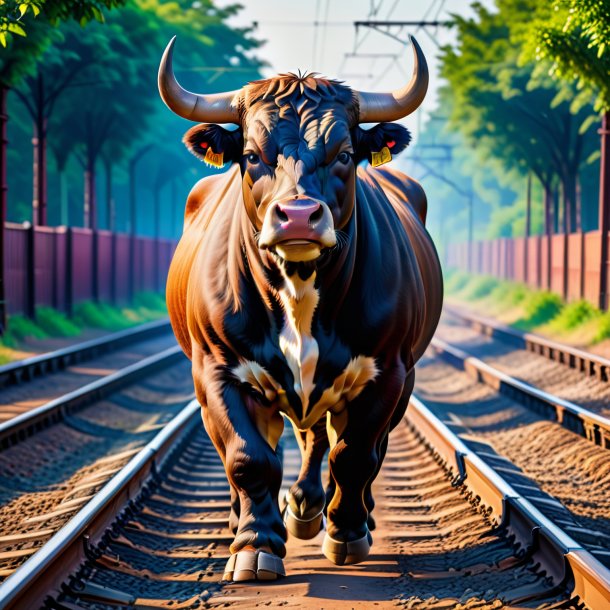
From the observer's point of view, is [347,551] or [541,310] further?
[541,310]

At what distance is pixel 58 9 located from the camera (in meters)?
10.9

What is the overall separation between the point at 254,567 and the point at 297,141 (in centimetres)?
210

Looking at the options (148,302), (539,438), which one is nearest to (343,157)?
(539,438)

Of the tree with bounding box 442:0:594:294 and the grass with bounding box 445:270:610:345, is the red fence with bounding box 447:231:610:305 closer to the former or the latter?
the grass with bounding box 445:270:610:345

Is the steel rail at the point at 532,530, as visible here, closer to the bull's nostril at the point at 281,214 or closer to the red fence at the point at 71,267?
the bull's nostril at the point at 281,214

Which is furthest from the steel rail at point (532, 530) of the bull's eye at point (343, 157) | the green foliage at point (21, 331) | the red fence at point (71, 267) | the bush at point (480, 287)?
the bush at point (480, 287)

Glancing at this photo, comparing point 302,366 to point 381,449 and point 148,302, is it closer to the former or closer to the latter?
point 381,449

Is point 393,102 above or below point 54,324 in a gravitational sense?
above

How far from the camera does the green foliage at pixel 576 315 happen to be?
25250mm

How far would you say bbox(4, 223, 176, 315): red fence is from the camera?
25.1 m

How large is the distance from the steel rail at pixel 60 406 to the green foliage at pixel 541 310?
13596 millimetres

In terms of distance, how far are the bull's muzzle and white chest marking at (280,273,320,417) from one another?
0.65 m

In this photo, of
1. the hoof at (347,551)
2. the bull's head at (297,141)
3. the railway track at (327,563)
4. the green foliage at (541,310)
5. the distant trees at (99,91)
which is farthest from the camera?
the green foliage at (541,310)

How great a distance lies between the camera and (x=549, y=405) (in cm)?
1305
